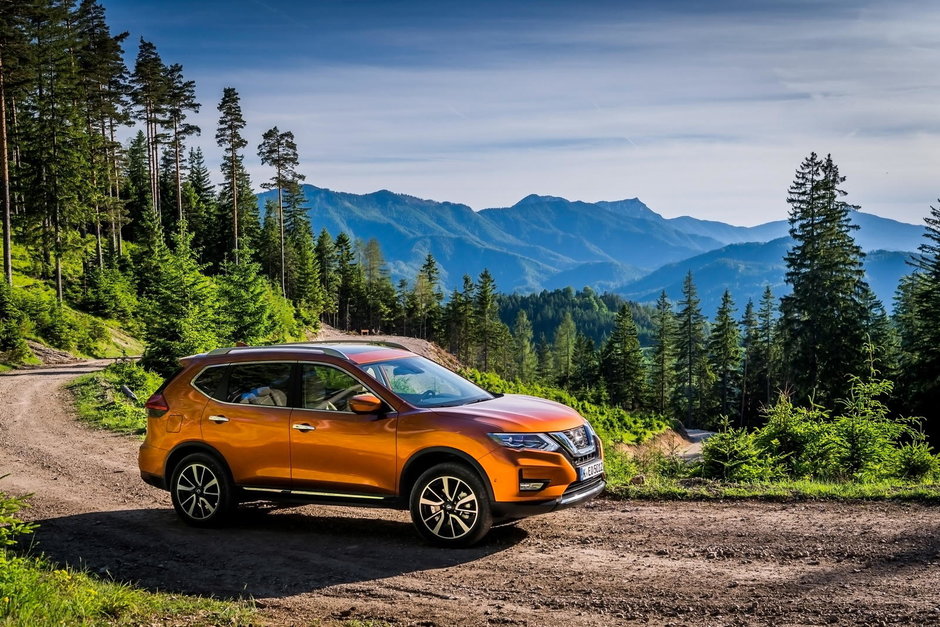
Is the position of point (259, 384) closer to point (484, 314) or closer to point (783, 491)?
point (783, 491)

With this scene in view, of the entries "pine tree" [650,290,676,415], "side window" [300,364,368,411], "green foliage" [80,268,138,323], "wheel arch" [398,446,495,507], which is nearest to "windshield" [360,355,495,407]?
"side window" [300,364,368,411]

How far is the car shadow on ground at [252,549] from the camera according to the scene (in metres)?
6.77

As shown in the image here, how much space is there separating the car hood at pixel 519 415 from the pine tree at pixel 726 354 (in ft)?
277

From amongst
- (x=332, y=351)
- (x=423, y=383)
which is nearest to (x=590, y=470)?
(x=423, y=383)

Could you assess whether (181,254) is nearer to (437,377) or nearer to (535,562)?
(437,377)

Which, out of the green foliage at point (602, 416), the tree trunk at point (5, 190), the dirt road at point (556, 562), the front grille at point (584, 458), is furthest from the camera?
the green foliage at point (602, 416)

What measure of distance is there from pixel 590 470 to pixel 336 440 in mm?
2765

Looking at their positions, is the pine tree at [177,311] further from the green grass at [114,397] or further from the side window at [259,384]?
the side window at [259,384]

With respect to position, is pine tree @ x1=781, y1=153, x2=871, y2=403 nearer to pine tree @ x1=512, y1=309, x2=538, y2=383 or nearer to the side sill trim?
the side sill trim

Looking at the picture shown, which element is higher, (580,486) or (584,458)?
(584,458)

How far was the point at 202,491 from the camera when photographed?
8.64 metres

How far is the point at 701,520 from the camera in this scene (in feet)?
27.2

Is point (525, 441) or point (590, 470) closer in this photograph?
point (525, 441)

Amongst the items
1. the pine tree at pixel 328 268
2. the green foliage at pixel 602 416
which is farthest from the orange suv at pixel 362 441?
the pine tree at pixel 328 268
